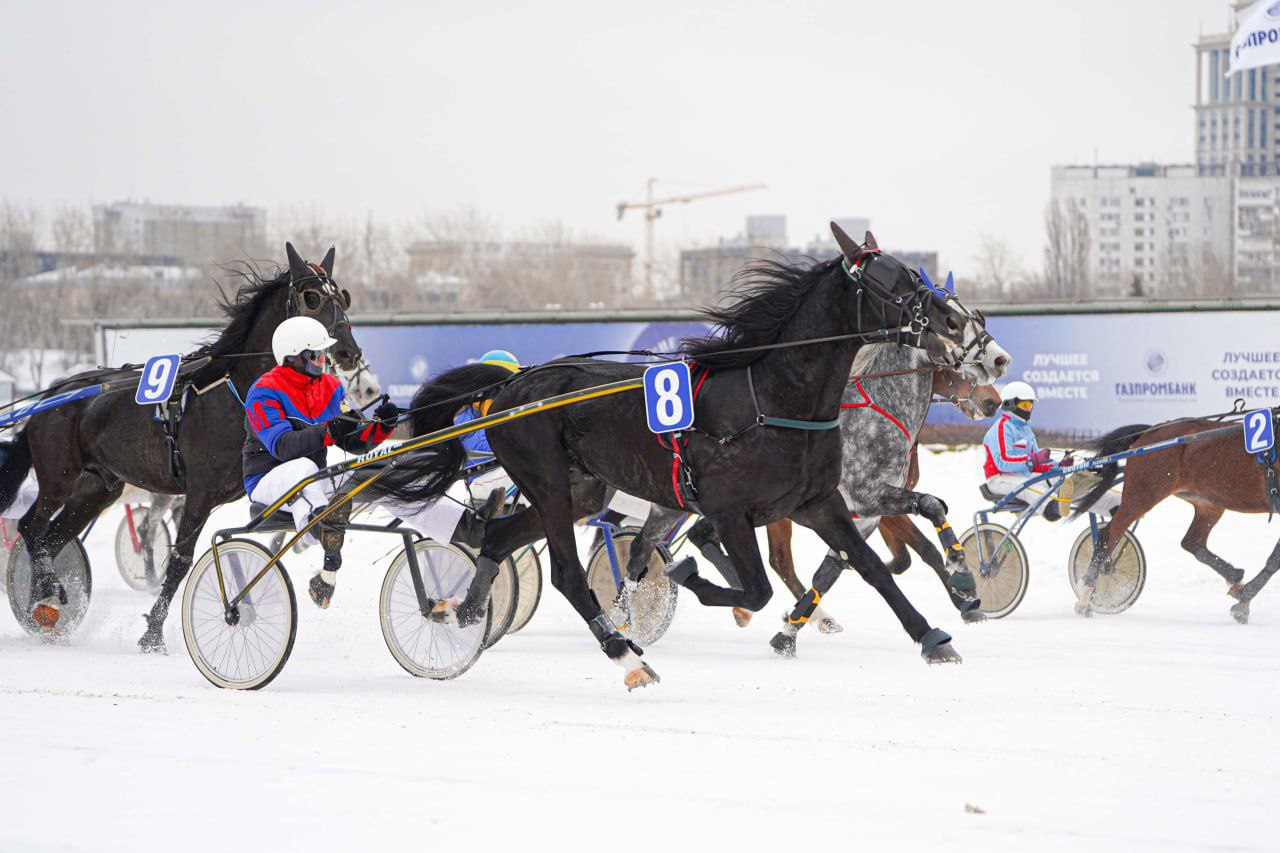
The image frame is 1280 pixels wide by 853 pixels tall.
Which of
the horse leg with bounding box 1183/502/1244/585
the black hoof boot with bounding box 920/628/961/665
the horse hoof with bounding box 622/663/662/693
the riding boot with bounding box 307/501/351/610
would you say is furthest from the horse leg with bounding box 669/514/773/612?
the horse leg with bounding box 1183/502/1244/585

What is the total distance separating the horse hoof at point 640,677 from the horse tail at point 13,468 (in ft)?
15.7

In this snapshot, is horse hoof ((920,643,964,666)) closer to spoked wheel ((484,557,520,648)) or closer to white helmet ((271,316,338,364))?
spoked wheel ((484,557,520,648))

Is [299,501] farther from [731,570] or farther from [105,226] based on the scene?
[105,226]

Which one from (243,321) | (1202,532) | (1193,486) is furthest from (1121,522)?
(243,321)

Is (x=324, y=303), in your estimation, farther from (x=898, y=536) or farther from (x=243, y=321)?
(x=898, y=536)

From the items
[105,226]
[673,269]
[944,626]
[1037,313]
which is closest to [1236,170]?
[673,269]

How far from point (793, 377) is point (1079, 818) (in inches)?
101

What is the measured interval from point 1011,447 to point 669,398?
4.47m

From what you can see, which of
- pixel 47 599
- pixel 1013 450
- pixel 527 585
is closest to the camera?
pixel 47 599

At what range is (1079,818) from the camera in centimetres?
406

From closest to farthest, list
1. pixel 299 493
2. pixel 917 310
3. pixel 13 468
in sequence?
pixel 917 310
pixel 299 493
pixel 13 468

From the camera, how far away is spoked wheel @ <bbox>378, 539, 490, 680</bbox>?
684 cm

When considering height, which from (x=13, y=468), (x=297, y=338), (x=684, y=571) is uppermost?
(x=297, y=338)

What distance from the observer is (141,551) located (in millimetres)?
11453
